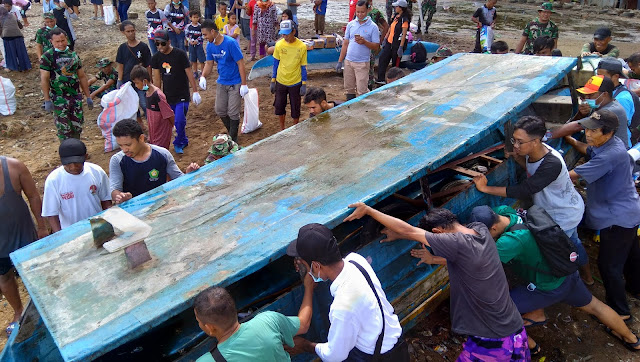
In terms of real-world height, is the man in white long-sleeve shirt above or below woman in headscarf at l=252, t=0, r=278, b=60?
below

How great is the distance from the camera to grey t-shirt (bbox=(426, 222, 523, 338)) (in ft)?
8.72

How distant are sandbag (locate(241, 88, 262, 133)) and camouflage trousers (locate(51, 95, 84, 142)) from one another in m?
2.25

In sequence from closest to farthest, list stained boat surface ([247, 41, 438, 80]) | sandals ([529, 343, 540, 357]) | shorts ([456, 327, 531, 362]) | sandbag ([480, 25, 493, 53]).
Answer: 1. shorts ([456, 327, 531, 362])
2. sandals ([529, 343, 540, 357])
3. sandbag ([480, 25, 493, 53])
4. stained boat surface ([247, 41, 438, 80])

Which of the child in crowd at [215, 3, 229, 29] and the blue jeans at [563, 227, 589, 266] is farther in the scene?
the child in crowd at [215, 3, 229, 29]

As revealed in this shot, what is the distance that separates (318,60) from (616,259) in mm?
7245

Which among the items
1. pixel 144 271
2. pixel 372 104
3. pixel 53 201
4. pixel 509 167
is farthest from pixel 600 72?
pixel 53 201

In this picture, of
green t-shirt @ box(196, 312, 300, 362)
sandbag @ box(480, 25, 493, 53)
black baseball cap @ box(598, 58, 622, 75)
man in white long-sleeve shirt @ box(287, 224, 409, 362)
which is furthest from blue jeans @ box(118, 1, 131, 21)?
green t-shirt @ box(196, 312, 300, 362)

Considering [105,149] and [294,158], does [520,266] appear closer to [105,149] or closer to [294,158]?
[294,158]

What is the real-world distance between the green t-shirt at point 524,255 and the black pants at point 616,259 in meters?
0.82

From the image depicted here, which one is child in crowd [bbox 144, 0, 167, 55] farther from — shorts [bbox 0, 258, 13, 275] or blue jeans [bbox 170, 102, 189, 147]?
shorts [bbox 0, 258, 13, 275]

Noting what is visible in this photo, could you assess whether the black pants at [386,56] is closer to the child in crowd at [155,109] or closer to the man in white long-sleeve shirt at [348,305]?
the child in crowd at [155,109]

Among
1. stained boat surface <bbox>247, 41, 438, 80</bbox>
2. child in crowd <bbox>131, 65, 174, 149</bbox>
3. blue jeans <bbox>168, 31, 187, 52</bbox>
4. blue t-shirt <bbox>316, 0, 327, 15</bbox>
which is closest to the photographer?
child in crowd <bbox>131, 65, 174, 149</bbox>

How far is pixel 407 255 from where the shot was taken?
3564 mm

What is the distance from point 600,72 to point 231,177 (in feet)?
12.6
